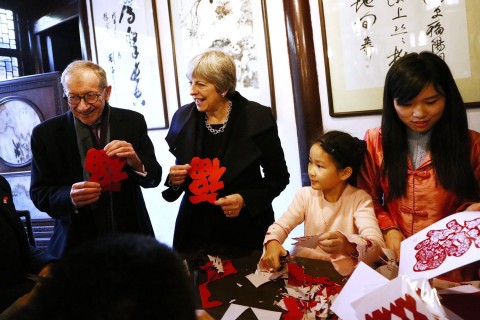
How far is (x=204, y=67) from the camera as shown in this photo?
170 cm

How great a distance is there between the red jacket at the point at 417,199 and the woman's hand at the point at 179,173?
0.74m

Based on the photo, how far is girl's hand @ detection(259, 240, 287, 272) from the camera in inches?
50.3

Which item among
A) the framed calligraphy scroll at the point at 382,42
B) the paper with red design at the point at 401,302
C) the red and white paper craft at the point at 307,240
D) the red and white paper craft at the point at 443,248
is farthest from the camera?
the framed calligraphy scroll at the point at 382,42

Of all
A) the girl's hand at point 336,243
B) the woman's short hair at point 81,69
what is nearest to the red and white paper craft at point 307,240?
the girl's hand at point 336,243

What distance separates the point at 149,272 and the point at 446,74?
127cm

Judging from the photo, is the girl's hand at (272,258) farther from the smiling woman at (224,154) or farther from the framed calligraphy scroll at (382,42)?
the framed calligraphy scroll at (382,42)

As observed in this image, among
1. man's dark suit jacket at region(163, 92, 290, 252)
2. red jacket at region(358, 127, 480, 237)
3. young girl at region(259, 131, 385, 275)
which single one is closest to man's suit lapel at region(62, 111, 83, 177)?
man's dark suit jacket at region(163, 92, 290, 252)

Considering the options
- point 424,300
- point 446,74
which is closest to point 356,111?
point 446,74

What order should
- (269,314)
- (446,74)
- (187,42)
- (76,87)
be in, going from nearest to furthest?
(269,314)
(446,74)
(76,87)
(187,42)

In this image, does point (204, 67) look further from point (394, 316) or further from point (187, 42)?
point (187, 42)

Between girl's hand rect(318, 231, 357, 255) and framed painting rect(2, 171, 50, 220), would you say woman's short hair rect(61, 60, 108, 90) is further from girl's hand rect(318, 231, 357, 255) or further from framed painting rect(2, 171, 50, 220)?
framed painting rect(2, 171, 50, 220)

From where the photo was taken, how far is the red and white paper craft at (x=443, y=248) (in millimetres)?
908

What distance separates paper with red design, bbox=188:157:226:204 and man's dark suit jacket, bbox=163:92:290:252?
162 millimetres

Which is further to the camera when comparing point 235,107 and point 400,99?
point 235,107
